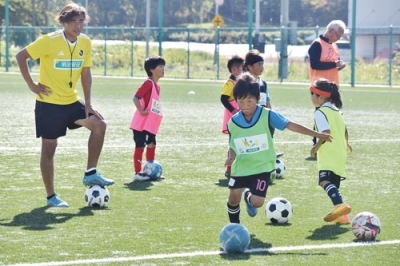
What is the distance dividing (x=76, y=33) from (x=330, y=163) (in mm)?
2716

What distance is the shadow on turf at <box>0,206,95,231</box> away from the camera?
7105mm

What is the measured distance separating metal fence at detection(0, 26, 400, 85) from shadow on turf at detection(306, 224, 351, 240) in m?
27.1

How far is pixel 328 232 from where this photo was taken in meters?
7.01

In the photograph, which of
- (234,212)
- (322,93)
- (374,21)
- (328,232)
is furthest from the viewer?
(374,21)

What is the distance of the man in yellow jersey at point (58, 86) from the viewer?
802 cm

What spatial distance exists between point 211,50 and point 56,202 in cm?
3248

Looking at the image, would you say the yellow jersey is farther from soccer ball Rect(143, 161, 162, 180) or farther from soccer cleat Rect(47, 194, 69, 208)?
soccer ball Rect(143, 161, 162, 180)

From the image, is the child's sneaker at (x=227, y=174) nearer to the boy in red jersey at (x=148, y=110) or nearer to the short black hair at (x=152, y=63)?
the boy in red jersey at (x=148, y=110)

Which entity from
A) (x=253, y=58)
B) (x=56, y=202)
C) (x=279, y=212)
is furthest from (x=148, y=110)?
(x=279, y=212)

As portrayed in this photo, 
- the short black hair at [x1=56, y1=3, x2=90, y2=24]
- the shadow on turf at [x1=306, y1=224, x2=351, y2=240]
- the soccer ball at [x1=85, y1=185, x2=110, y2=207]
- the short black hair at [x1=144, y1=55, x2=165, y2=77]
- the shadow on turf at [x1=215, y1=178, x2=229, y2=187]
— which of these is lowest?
the shadow on turf at [x1=215, y1=178, x2=229, y2=187]

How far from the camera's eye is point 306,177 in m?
10.2

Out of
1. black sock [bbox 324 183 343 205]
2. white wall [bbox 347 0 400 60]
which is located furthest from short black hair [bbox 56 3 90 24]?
white wall [bbox 347 0 400 60]

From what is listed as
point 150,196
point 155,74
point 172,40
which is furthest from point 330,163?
point 172,40

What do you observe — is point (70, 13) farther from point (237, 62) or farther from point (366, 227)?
point (366, 227)
